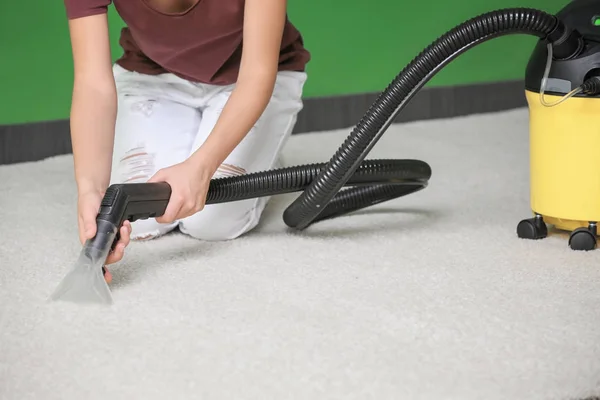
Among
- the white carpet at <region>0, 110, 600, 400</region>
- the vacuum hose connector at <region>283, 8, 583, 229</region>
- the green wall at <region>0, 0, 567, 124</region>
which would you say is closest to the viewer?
the white carpet at <region>0, 110, 600, 400</region>

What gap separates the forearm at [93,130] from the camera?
1.38 meters

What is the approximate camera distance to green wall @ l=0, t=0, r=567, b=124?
223 centimetres

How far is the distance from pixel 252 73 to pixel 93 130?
276mm

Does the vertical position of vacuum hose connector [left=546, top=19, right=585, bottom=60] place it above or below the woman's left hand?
above

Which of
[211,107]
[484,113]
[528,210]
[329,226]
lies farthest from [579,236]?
[484,113]

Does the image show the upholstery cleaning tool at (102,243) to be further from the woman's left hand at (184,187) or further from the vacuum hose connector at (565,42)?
the vacuum hose connector at (565,42)

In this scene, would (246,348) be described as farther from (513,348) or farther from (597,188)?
(597,188)

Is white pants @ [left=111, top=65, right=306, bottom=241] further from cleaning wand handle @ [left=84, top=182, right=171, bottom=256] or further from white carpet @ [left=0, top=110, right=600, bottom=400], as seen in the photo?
cleaning wand handle @ [left=84, top=182, right=171, bottom=256]

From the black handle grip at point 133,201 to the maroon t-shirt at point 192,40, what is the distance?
0.34 metres

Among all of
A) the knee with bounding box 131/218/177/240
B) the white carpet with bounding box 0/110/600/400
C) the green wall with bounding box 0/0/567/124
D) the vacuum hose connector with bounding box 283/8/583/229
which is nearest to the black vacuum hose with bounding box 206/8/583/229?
the vacuum hose connector with bounding box 283/8/583/229

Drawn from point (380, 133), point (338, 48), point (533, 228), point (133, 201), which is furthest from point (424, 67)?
point (338, 48)

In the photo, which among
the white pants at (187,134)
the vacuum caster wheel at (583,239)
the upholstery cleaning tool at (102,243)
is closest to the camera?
the upholstery cleaning tool at (102,243)

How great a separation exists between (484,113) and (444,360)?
214 centimetres

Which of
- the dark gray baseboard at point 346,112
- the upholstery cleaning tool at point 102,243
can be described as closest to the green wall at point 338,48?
the dark gray baseboard at point 346,112
